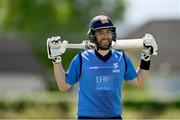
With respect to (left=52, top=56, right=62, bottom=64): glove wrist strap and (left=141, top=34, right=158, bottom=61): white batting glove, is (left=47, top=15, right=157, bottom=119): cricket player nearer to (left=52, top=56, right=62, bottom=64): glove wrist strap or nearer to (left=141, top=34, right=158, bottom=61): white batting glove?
(left=52, top=56, right=62, bottom=64): glove wrist strap

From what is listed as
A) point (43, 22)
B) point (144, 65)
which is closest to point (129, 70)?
point (144, 65)

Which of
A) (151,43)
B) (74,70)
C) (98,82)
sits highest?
(151,43)

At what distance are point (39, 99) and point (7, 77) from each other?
23478mm

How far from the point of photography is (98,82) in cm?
792

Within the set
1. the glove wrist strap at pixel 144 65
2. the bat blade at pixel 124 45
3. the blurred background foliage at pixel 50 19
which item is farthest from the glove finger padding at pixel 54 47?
the blurred background foliage at pixel 50 19

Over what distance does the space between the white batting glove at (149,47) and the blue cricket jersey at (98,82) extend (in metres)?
0.40

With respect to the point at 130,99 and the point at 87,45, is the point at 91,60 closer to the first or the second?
the point at 87,45

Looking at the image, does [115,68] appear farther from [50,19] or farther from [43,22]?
[50,19]

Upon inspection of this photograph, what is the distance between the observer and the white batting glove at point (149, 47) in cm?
834

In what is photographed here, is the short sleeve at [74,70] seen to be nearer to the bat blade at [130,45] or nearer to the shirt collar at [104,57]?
the shirt collar at [104,57]

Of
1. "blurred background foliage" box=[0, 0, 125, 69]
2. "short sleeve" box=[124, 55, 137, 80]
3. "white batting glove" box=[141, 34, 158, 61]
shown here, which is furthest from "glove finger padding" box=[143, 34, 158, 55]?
"blurred background foliage" box=[0, 0, 125, 69]

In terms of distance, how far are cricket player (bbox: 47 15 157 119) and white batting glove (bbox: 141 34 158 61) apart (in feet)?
0.94

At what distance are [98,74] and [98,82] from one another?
0.08 meters

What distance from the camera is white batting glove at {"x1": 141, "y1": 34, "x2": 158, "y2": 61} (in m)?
8.34
